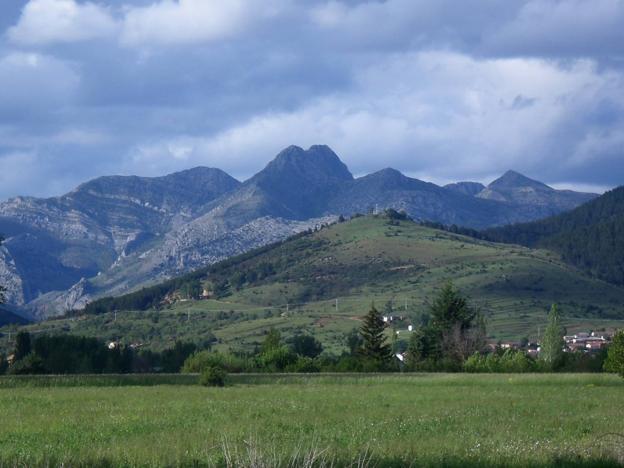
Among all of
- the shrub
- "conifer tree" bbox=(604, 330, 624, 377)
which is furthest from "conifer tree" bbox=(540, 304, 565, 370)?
"conifer tree" bbox=(604, 330, 624, 377)

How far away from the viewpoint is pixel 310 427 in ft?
95.8

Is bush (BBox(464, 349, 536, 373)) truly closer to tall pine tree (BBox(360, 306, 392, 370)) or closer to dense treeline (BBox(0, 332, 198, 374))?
tall pine tree (BBox(360, 306, 392, 370))

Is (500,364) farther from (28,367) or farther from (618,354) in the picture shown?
(28,367)

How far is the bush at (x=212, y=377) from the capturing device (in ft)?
181

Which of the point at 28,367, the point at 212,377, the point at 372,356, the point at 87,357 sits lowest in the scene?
the point at 372,356

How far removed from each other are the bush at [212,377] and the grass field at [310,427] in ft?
17.5

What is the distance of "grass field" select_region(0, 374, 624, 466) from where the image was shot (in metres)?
21.3

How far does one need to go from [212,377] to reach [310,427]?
26706 millimetres

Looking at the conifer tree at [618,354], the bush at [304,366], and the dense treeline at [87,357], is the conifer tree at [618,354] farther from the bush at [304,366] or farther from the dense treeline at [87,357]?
the dense treeline at [87,357]

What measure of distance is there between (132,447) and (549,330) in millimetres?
88441

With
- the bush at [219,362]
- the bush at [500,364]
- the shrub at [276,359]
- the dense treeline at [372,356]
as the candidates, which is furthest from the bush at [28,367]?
the bush at [500,364]

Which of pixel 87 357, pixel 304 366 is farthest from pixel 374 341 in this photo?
Answer: pixel 87 357

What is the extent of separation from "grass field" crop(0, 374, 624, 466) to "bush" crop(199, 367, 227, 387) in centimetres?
533

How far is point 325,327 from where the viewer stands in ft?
616
